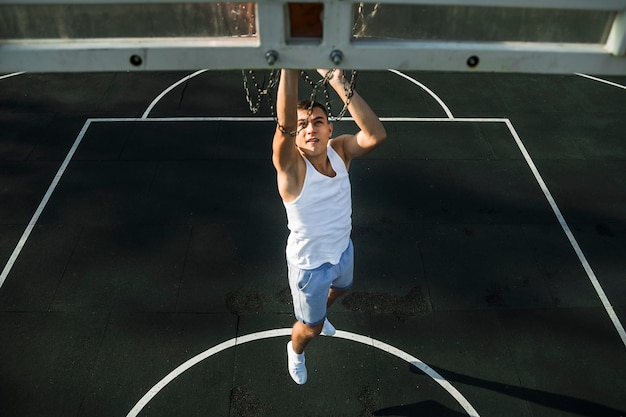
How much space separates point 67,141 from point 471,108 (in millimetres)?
7438

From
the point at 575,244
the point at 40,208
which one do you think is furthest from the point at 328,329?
the point at 40,208

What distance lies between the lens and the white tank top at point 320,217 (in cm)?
370

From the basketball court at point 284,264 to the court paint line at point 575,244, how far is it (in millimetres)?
28

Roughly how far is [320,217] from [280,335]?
88.1 inches

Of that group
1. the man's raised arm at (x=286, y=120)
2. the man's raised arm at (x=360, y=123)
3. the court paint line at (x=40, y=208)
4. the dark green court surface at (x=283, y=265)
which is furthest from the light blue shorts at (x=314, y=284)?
the court paint line at (x=40, y=208)

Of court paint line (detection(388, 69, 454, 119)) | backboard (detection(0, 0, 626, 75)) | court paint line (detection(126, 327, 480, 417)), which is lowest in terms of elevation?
court paint line (detection(126, 327, 480, 417))

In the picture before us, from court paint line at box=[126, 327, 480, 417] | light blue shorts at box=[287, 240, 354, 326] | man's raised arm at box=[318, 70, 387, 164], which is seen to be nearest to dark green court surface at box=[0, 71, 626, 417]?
court paint line at box=[126, 327, 480, 417]

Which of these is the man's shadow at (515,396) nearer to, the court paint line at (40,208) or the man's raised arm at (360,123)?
the man's raised arm at (360,123)

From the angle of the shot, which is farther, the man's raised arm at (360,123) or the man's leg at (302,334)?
the man's leg at (302,334)

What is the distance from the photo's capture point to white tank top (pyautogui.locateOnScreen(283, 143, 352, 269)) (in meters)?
3.70

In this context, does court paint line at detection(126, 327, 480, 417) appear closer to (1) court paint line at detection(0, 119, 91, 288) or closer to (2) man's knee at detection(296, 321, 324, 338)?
(2) man's knee at detection(296, 321, 324, 338)

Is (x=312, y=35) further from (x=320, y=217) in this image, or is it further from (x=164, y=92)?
(x=164, y=92)

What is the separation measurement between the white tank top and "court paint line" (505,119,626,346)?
3.75 meters

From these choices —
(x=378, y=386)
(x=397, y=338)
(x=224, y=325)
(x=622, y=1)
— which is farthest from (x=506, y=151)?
(x=622, y=1)
